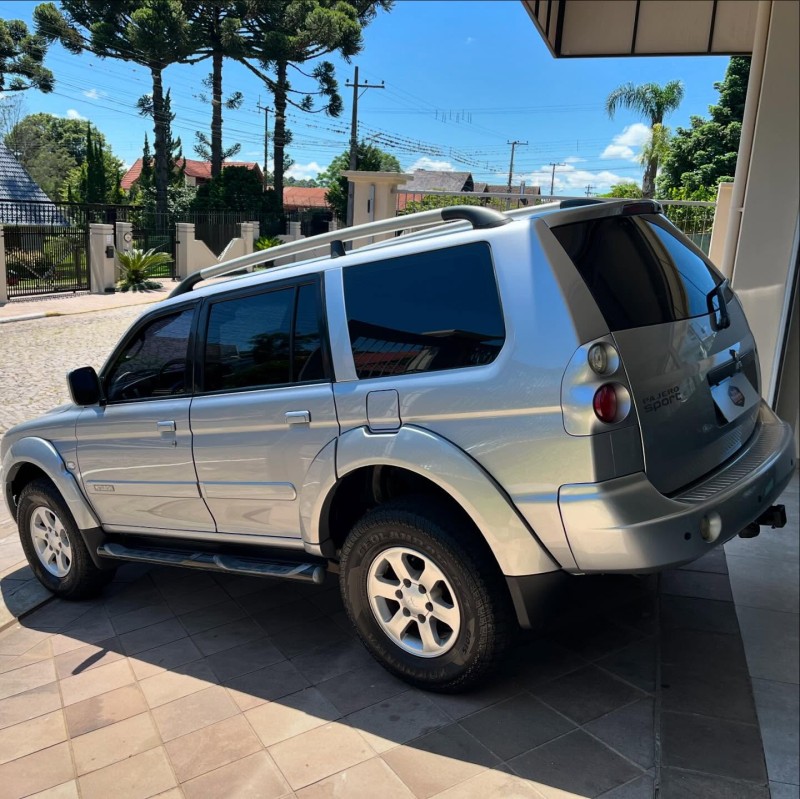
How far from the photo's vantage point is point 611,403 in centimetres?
260

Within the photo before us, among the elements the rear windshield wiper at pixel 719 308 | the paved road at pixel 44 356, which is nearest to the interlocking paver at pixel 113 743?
the rear windshield wiper at pixel 719 308

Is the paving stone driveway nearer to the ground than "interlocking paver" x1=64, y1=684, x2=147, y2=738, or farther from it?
farther from it

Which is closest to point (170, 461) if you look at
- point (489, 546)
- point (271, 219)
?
point (489, 546)

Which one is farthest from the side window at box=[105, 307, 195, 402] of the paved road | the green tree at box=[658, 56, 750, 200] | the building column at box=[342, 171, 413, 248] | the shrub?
the green tree at box=[658, 56, 750, 200]

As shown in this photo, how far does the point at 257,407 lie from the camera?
348 cm

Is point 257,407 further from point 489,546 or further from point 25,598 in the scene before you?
point 25,598

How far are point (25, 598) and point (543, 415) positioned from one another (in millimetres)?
3490

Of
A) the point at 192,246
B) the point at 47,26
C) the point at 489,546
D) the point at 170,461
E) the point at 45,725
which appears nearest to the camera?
the point at 489,546

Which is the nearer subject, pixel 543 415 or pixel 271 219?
pixel 543 415

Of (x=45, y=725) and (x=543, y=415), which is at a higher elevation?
(x=543, y=415)

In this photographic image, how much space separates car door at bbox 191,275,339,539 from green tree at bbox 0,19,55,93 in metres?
17.9

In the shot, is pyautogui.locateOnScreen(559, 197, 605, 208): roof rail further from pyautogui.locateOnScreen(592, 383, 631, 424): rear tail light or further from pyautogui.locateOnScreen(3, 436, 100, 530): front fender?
pyautogui.locateOnScreen(3, 436, 100, 530): front fender

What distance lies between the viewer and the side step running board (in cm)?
347

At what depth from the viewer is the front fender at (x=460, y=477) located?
277 cm
